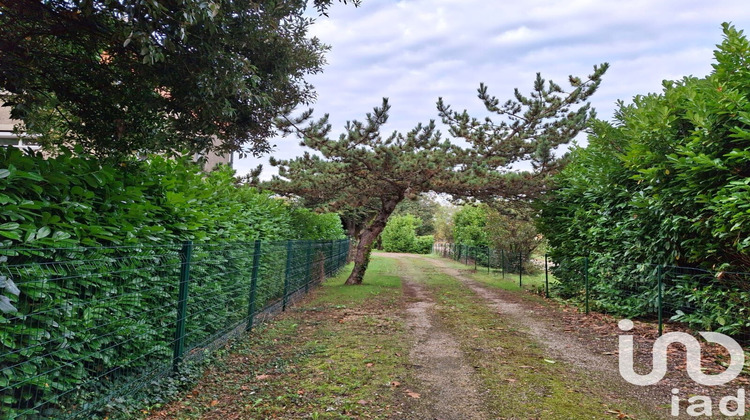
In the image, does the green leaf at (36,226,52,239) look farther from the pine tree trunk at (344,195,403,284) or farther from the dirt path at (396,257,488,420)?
the pine tree trunk at (344,195,403,284)

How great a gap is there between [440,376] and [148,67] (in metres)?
4.44

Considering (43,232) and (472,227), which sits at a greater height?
(472,227)

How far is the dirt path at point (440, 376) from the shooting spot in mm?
3672

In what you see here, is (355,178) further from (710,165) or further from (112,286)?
(112,286)

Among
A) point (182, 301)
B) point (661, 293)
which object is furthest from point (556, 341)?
point (182, 301)

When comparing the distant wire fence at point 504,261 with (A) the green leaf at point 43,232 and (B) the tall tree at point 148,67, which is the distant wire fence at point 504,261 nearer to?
(B) the tall tree at point 148,67

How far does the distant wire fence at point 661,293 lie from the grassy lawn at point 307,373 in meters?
3.92

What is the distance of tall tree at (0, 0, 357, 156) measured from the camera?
3676 millimetres

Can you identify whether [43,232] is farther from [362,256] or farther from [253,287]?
[362,256]

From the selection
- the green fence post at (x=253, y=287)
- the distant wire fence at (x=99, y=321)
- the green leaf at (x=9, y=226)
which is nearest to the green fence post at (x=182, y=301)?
the distant wire fence at (x=99, y=321)

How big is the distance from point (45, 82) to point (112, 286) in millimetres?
2958

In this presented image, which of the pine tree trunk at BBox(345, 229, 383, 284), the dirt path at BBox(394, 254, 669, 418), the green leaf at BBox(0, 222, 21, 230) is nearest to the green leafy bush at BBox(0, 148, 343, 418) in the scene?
the green leaf at BBox(0, 222, 21, 230)

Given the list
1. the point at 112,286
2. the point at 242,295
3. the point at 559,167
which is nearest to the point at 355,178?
the point at 559,167

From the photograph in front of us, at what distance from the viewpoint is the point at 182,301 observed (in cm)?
417
